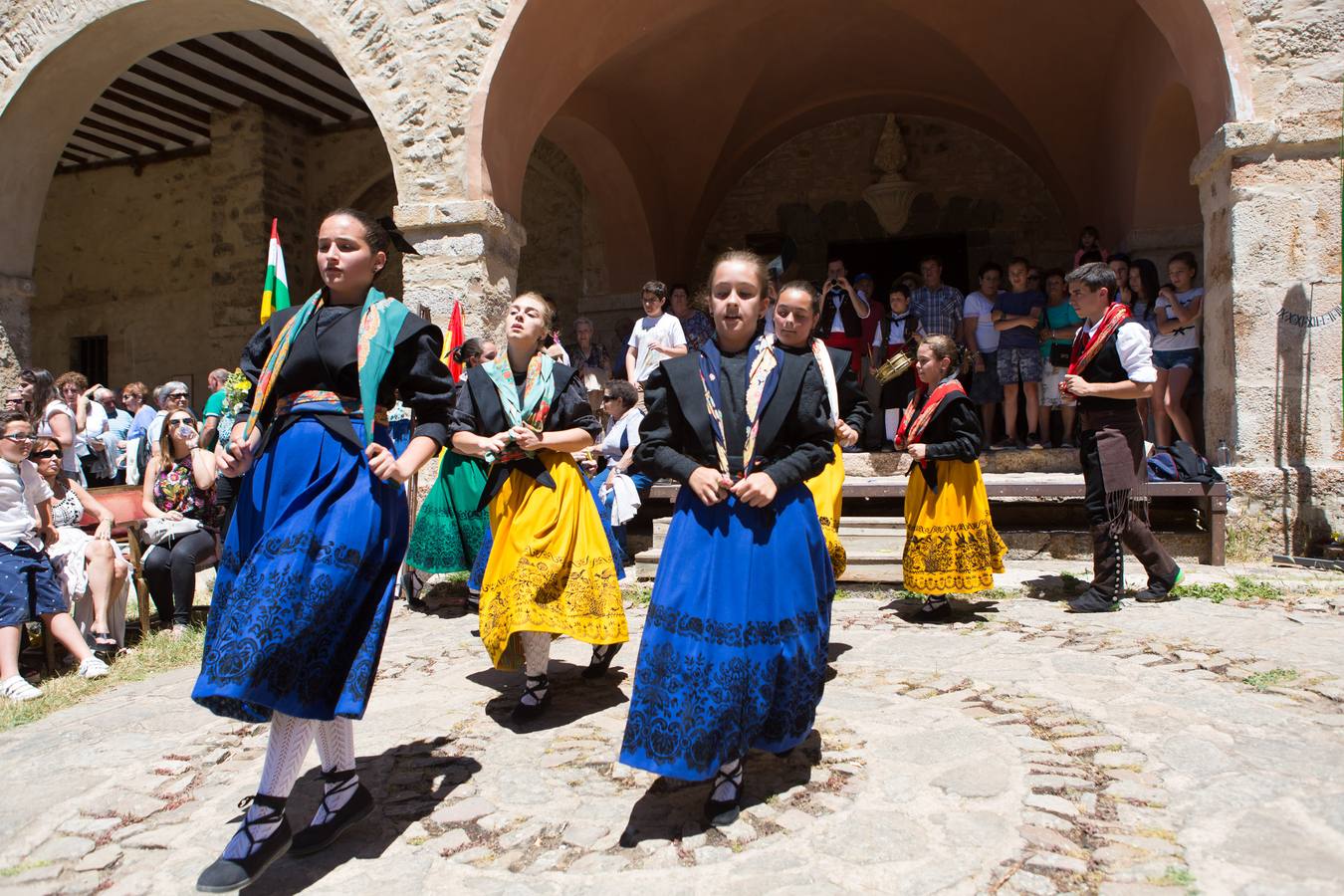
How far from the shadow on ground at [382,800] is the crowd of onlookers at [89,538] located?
7.37 feet

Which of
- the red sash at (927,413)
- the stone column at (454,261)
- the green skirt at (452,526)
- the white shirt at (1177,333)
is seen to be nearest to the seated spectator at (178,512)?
the green skirt at (452,526)

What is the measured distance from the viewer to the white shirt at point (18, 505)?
454 cm

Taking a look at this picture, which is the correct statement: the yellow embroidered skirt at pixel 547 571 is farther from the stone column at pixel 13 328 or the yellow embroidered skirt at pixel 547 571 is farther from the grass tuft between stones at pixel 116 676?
the stone column at pixel 13 328

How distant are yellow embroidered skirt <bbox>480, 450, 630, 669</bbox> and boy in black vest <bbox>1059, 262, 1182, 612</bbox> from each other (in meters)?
2.77

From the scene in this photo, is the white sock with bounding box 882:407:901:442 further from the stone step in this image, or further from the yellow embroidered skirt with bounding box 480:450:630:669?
the yellow embroidered skirt with bounding box 480:450:630:669

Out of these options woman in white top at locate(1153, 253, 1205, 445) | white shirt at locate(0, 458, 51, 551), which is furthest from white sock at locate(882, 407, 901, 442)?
white shirt at locate(0, 458, 51, 551)

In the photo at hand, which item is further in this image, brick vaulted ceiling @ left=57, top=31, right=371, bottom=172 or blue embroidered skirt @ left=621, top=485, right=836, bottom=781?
brick vaulted ceiling @ left=57, top=31, right=371, bottom=172

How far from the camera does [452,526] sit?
5.82 metres

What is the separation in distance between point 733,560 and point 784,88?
10.9 m

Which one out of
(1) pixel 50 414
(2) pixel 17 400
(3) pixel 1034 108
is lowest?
(1) pixel 50 414

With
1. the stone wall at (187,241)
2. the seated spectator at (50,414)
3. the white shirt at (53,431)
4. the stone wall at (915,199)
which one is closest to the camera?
the seated spectator at (50,414)

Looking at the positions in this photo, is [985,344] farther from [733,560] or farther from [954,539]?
[733,560]

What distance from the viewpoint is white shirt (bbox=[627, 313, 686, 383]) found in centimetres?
803

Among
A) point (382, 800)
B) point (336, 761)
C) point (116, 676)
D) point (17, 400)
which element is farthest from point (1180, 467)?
point (17, 400)
